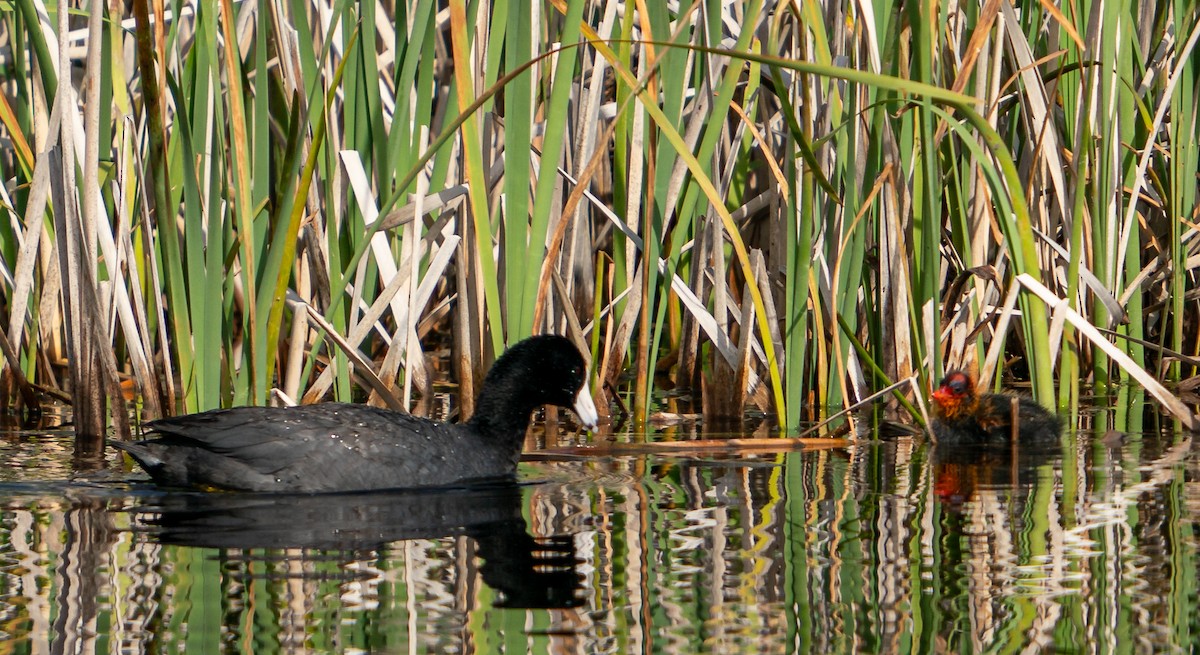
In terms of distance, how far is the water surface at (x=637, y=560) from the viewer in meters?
3.09

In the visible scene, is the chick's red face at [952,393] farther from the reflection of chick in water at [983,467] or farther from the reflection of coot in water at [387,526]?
the reflection of coot in water at [387,526]

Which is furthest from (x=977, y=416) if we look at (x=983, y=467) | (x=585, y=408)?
(x=585, y=408)

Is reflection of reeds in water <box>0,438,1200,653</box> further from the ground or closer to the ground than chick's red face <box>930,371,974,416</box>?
closer to the ground

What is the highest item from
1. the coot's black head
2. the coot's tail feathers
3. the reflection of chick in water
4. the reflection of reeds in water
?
the coot's black head

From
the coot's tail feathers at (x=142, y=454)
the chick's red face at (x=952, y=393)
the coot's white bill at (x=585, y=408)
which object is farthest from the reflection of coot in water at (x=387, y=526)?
the chick's red face at (x=952, y=393)

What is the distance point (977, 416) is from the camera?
598 centimetres

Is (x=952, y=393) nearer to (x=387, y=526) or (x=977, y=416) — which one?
(x=977, y=416)

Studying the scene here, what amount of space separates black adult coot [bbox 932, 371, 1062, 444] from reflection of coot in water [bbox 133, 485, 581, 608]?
1.67m

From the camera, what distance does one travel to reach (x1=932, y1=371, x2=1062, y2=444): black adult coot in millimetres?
5844

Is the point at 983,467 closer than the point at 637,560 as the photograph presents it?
No

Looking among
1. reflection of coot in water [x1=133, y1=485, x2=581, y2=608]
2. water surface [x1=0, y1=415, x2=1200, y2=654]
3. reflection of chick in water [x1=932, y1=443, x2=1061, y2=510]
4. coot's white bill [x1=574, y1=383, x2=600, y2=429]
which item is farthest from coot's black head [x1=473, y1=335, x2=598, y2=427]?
reflection of chick in water [x1=932, y1=443, x2=1061, y2=510]

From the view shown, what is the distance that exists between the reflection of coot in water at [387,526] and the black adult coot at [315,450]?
0.06m

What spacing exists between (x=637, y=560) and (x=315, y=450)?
1569 mm

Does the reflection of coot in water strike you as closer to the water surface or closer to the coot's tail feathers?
the water surface
